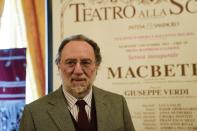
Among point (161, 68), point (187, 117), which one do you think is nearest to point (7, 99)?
point (161, 68)

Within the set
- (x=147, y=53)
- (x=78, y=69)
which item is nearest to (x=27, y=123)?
(x=78, y=69)

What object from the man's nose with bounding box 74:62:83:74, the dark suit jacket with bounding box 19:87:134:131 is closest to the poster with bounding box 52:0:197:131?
the dark suit jacket with bounding box 19:87:134:131

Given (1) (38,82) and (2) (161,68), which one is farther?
(1) (38,82)

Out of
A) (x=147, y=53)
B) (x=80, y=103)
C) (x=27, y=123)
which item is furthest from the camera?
(x=147, y=53)

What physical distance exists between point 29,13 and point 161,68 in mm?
1091

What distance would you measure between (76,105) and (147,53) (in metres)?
0.78

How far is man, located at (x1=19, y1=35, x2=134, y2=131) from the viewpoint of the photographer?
1.67 meters

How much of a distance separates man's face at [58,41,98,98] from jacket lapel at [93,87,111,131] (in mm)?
104

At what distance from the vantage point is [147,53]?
2.31 meters

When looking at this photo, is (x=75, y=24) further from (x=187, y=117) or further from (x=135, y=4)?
(x=187, y=117)

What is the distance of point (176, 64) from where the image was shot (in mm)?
2254

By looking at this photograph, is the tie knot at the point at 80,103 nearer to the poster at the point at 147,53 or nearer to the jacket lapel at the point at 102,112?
the jacket lapel at the point at 102,112

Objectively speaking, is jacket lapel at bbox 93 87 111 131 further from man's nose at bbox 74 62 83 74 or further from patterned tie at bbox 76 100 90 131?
man's nose at bbox 74 62 83 74

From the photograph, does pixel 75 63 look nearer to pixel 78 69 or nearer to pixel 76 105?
pixel 78 69
